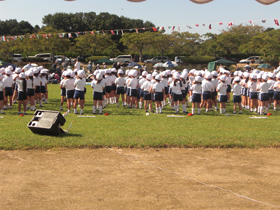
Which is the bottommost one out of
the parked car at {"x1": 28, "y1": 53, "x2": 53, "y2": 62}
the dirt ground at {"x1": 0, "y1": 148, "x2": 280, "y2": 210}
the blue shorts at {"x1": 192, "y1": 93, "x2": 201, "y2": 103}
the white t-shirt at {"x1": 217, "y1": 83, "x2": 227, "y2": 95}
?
the dirt ground at {"x1": 0, "y1": 148, "x2": 280, "y2": 210}

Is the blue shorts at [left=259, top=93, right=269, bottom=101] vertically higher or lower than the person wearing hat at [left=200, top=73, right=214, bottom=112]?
lower

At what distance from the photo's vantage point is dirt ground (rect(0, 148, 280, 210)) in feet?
19.2

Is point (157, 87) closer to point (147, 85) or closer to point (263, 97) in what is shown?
point (147, 85)

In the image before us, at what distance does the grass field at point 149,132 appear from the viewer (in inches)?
390

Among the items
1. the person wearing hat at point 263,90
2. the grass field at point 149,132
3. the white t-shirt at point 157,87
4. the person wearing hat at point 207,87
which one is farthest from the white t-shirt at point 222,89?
the white t-shirt at point 157,87

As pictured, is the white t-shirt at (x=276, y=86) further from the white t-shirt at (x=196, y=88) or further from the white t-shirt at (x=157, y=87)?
the white t-shirt at (x=157, y=87)

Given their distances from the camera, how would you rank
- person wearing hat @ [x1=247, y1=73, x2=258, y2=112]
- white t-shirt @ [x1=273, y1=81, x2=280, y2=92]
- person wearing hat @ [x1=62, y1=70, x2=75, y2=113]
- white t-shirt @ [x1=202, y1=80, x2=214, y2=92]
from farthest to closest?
person wearing hat @ [x1=247, y1=73, x2=258, y2=112]
white t-shirt @ [x1=273, y1=81, x2=280, y2=92]
white t-shirt @ [x1=202, y1=80, x2=214, y2=92]
person wearing hat @ [x1=62, y1=70, x2=75, y2=113]

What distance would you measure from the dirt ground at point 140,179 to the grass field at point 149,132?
471mm

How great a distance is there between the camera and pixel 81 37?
62.6m

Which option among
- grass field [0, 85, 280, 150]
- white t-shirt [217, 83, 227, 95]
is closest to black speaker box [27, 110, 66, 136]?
grass field [0, 85, 280, 150]

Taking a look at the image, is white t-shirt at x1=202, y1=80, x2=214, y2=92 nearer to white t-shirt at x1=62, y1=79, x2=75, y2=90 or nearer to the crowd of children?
the crowd of children

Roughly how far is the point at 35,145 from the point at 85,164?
223 centimetres

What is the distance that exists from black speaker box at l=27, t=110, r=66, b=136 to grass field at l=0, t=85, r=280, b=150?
0.65ft

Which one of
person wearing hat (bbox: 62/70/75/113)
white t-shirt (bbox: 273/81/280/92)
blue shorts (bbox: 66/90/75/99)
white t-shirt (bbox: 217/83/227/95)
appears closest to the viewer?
person wearing hat (bbox: 62/70/75/113)
